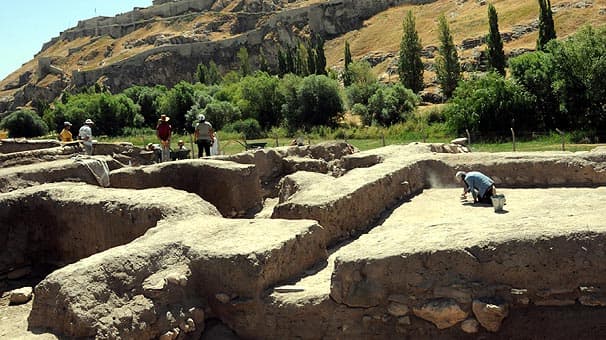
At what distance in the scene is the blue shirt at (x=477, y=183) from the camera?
1023 cm

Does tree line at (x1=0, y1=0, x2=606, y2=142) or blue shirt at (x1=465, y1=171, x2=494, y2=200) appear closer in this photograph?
blue shirt at (x1=465, y1=171, x2=494, y2=200)

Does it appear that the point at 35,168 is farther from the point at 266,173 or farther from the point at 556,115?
the point at 556,115

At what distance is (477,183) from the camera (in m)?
10.3

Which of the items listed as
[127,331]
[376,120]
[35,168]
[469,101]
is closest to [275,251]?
[127,331]

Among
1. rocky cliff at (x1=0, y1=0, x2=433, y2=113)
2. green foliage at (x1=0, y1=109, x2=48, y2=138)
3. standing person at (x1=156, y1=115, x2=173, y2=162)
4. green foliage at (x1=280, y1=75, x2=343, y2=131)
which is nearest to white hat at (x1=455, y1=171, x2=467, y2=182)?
standing person at (x1=156, y1=115, x2=173, y2=162)

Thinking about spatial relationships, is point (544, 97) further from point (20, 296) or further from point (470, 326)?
point (20, 296)

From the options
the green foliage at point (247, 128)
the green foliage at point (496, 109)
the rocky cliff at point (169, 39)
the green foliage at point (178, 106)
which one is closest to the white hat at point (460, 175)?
the green foliage at point (496, 109)

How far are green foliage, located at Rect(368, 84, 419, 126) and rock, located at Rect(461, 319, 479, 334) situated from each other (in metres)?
34.3

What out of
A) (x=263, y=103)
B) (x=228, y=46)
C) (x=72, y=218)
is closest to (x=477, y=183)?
(x=72, y=218)

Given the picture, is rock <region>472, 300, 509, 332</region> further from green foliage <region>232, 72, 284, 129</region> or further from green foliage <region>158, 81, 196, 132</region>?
green foliage <region>158, 81, 196, 132</region>

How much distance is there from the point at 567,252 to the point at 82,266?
4.80 m

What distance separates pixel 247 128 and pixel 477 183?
3369 centimetres

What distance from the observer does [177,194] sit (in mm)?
9375

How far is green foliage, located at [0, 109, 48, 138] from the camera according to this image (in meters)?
53.2
